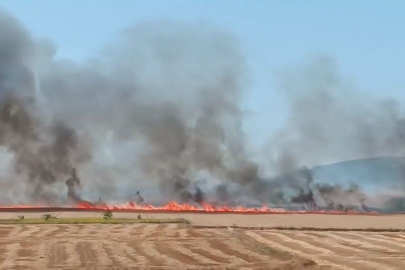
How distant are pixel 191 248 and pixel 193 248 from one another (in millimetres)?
102

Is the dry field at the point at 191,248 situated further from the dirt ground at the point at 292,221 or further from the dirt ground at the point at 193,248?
the dirt ground at the point at 292,221

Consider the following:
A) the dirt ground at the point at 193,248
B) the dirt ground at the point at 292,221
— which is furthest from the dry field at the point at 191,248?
the dirt ground at the point at 292,221

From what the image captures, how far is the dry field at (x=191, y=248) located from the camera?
24547 mm

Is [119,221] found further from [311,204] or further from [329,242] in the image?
[311,204]

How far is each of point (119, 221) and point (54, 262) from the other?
23.3 m

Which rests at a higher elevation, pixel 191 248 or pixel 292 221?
pixel 292 221

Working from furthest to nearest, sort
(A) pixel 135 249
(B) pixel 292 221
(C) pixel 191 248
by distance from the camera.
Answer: (B) pixel 292 221
(C) pixel 191 248
(A) pixel 135 249

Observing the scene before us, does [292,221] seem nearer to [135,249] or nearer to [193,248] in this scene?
[193,248]

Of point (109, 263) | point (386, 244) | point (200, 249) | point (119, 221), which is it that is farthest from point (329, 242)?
point (119, 221)

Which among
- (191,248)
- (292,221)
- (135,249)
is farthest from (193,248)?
(292,221)

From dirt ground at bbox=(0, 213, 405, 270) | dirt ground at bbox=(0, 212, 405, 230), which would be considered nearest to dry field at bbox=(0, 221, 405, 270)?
dirt ground at bbox=(0, 213, 405, 270)

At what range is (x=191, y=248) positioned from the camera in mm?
30234

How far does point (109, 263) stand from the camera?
24.9 metres

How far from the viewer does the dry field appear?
966 inches
